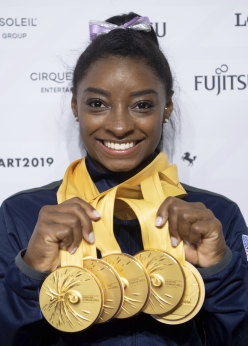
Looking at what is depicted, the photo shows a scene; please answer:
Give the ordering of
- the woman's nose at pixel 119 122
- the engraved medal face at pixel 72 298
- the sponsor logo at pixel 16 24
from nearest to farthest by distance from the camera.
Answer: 1. the engraved medal face at pixel 72 298
2. the woman's nose at pixel 119 122
3. the sponsor logo at pixel 16 24

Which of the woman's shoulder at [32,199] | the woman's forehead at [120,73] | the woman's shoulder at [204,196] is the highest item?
the woman's forehead at [120,73]

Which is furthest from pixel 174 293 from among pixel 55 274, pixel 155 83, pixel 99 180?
pixel 155 83

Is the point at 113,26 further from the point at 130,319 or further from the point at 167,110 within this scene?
the point at 130,319

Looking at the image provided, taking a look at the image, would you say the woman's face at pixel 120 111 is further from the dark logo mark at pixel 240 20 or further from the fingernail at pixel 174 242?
the dark logo mark at pixel 240 20

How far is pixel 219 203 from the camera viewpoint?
3.59 feet

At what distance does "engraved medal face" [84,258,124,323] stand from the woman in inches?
2.2

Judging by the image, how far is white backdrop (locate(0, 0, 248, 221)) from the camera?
1314 mm

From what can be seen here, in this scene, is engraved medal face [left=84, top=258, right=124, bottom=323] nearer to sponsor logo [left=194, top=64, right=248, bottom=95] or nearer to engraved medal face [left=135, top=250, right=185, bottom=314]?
engraved medal face [left=135, top=250, right=185, bottom=314]

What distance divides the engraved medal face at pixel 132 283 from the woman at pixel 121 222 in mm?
77

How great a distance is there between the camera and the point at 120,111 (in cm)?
98

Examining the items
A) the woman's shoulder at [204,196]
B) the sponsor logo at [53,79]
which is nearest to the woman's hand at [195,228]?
the woman's shoulder at [204,196]

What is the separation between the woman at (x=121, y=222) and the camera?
34.1 inches

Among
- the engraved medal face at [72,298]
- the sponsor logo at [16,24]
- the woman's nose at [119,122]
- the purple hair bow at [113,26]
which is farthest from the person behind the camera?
the sponsor logo at [16,24]

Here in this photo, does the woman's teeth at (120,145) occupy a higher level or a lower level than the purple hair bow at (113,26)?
lower
